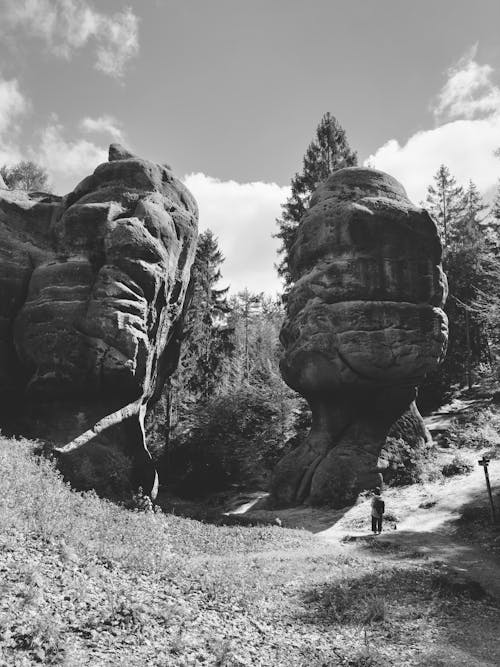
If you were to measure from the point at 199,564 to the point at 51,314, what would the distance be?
12.1 meters

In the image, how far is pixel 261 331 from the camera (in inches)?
2056

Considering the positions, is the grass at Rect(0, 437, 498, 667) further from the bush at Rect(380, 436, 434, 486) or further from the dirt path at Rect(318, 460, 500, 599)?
the bush at Rect(380, 436, 434, 486)

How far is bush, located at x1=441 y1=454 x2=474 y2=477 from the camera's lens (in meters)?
20.6

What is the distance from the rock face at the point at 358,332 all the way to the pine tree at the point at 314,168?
1210cm

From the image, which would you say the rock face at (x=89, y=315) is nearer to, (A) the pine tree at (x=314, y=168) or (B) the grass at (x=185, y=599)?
(B) the grass at (x=185, y=599)

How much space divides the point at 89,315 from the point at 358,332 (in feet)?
38.6

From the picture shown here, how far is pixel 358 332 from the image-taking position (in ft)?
73.5

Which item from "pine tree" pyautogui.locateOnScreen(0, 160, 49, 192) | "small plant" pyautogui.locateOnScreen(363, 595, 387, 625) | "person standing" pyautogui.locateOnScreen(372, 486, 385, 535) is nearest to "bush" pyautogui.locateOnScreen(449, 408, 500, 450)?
"person standing" pyautogui.locateOnScreen(372, 486, 385, 535)

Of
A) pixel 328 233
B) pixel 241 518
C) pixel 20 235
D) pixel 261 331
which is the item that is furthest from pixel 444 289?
pixel 261 331

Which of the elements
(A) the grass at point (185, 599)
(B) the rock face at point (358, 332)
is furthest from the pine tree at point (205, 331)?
(A) the grass at point (185, 599)

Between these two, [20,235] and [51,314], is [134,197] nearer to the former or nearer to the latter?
[20,235]

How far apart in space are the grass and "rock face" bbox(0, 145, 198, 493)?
18.4 ft

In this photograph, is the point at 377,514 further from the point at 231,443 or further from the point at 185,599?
the point at 231,443

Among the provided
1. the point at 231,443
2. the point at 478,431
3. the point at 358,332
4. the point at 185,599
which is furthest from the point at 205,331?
the point at 185,599
